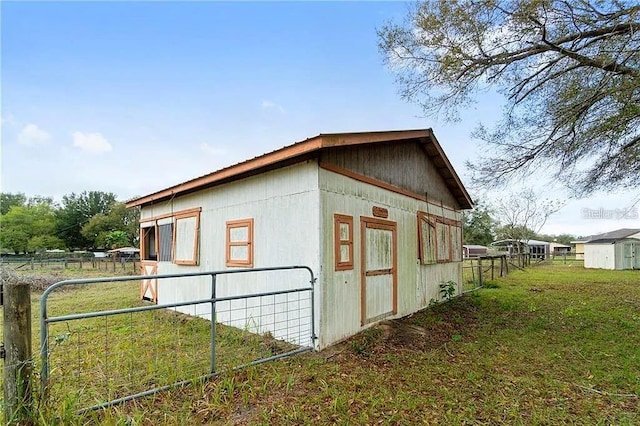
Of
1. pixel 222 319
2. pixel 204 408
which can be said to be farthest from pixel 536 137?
pixel 204 408

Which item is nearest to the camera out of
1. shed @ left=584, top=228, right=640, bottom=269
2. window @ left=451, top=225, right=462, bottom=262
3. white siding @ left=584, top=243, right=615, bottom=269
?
window @ left=451, top=225, right=462, bottom=262

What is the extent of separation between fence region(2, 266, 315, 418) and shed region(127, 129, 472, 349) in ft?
1.02

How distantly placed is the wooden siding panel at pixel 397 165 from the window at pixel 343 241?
2.58 feet

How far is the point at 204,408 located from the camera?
3070mm

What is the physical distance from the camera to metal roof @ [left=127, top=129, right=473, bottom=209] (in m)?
4.52

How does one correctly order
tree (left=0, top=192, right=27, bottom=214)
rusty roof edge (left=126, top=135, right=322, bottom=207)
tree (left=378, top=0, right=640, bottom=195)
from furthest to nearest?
tree (left=0, top=192, right=27, bottom=214) → tree (left=378, top=0, right=640, bottom=195) → rusty roof edge (left=126, top=135, right=322, bottom=207)

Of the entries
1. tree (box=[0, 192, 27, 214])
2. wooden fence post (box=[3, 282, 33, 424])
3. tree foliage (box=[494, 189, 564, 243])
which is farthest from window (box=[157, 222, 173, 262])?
tree (box=[0, 192, 27, 214])

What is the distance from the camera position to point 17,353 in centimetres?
246

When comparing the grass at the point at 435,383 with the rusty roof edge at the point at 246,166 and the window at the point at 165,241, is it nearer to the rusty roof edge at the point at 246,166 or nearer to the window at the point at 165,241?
the rusty roof edge at the point at 246,166

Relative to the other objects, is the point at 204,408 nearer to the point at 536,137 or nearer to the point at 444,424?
the point at 444,424

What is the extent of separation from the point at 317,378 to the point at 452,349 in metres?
2.29

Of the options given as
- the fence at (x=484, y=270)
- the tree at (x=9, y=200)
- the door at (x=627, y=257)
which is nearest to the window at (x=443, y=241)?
the fence at (x=484, y=270)

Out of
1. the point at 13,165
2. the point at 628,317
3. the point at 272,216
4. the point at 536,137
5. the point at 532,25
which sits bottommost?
the point at 628,317

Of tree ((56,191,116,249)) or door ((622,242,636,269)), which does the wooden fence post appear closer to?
door ((622,242,636,269))
